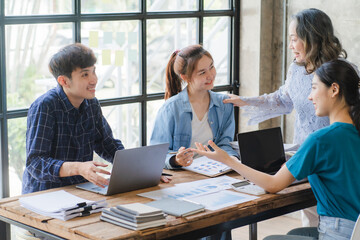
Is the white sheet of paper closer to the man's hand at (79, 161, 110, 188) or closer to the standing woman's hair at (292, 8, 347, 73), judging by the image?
the man's hand at (79, 161, 110, 188)

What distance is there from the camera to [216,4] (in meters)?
4.48

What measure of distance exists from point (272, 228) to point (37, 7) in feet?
7.89

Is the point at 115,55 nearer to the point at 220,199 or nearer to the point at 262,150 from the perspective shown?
the point at 262,150

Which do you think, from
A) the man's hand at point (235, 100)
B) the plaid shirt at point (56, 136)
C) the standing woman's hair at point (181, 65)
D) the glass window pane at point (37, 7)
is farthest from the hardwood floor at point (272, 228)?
the glass window pane at point (37, 7)

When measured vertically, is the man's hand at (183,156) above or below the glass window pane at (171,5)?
below

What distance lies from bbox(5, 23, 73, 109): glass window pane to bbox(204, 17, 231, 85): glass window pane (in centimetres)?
126

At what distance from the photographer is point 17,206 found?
2.52 metres

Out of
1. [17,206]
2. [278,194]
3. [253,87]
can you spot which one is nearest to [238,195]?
[278,194]

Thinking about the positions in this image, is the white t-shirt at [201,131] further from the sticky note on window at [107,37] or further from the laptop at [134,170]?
the sticky note on window at [107,37]

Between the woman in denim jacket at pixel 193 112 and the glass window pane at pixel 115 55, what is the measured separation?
543 millimetres

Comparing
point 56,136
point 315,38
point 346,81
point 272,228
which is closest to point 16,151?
point 56,136

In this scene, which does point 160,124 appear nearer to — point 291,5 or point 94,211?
point 94,211

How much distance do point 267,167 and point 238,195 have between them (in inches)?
12.9

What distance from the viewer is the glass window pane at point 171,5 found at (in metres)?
4.01
